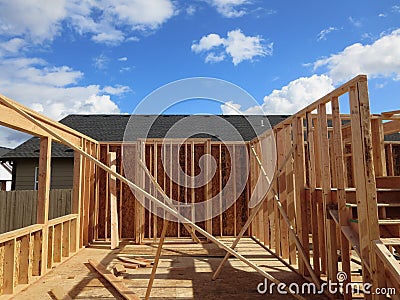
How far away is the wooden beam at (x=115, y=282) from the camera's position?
386cm

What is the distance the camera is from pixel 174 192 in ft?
28.5

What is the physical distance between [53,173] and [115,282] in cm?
938

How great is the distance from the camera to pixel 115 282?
440cm

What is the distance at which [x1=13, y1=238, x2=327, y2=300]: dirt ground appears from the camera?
13.1ft

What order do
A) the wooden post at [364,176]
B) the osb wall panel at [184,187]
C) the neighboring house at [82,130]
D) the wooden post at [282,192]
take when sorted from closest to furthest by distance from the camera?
the wooden post at [364,176] → the wooden post at [282,192] → the osb wall panel at [184,187] → the neighboring house at [82,130]

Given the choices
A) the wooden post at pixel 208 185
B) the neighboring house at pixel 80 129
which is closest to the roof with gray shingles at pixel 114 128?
the neighboring house at pixel 80 129

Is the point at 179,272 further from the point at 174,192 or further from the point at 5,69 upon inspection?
the point at 5,69

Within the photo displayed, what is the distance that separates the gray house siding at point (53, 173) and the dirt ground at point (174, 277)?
6.34 metres

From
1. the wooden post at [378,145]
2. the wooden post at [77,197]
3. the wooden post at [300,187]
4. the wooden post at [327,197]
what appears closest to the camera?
the wooden post at [327,197]

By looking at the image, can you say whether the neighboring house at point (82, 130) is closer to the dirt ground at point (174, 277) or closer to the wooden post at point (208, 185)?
the wooden post at point (208, 185)

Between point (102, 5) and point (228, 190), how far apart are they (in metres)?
5.63

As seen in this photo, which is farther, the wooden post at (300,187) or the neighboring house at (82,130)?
the neighboring house at (82,130)

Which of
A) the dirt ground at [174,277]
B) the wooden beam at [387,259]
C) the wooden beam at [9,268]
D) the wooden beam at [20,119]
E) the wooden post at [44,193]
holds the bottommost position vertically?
the dirt ground at [174,277]
